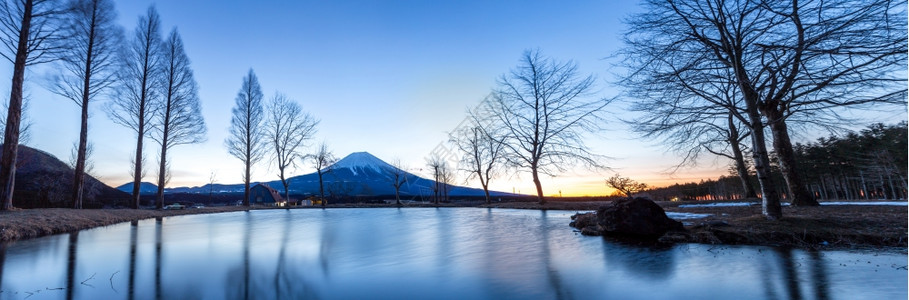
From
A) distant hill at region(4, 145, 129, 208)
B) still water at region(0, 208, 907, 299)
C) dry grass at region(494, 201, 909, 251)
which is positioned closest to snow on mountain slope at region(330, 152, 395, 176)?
distant hill at region(4, 145, 129, 208)

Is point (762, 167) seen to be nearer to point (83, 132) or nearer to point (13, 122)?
point (13, 122)

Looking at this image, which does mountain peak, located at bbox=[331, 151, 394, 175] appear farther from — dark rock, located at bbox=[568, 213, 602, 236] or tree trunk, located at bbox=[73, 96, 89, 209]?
dark rock, located at bbox=[568, 213, 602, 236]

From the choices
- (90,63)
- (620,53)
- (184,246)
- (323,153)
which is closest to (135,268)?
(184,246)

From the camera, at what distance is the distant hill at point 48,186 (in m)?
25.8

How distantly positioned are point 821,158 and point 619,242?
48.1 metres

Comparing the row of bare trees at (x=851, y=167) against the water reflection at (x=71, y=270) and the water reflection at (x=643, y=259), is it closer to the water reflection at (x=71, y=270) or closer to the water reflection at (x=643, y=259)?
the water reflection at (x=643, y=259)

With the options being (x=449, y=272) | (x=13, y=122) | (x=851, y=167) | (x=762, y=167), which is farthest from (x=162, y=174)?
(x=851, y=167)

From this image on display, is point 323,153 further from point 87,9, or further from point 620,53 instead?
point 620,53

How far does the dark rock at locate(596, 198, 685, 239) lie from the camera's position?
18.9ft

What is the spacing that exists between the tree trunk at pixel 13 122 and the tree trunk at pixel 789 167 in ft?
69.5

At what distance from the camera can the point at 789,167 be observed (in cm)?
983

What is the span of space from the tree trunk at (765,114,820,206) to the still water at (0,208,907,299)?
7.37 metres

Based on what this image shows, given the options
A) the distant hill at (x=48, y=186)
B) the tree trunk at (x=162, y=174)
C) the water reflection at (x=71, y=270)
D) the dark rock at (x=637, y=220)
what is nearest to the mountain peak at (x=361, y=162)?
the distant hill at (x=48, y=186)

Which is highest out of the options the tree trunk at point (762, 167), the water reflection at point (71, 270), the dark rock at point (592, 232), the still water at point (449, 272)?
the tree trunk at point (762, 167)
